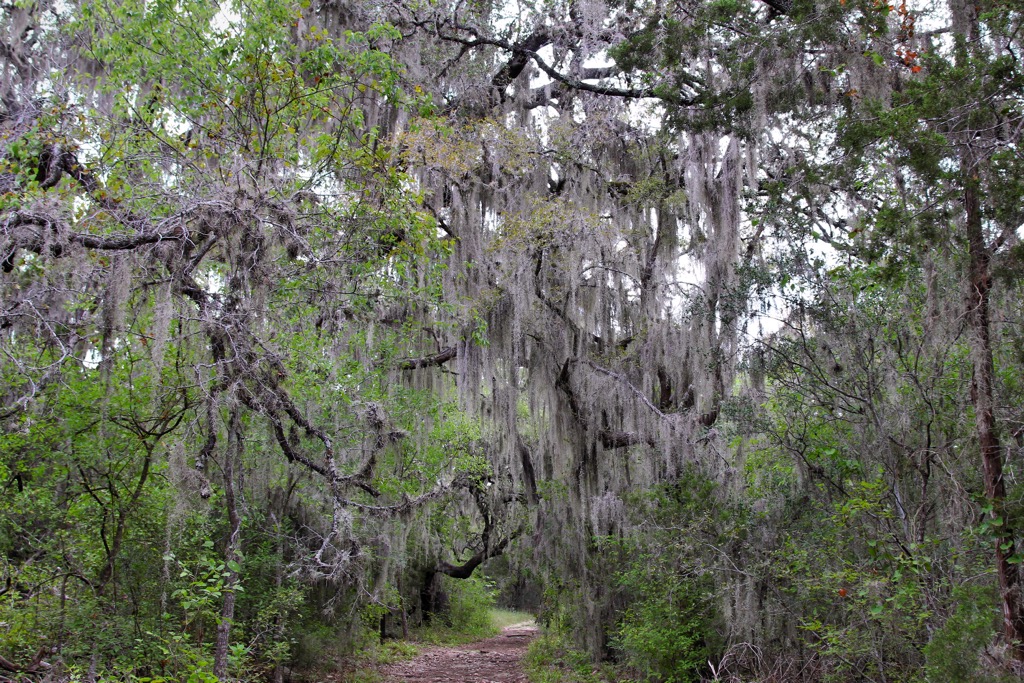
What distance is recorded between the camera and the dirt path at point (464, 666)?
1109 centimetres

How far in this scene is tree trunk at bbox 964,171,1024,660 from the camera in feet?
14.7

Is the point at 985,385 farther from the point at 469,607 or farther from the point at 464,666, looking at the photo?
the point at 469,607

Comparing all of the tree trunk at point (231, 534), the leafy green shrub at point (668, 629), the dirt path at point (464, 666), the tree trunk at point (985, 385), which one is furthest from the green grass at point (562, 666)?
the tree trunk at point (985, 385)

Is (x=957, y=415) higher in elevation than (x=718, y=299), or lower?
lower

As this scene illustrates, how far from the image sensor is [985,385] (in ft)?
15.2

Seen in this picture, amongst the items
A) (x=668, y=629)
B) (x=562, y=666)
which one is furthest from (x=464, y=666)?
(x=668, y=629)

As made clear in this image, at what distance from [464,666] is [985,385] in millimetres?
10300

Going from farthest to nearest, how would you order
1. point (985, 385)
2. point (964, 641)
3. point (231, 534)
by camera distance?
point (231, 534) < point (985, 385) < point (964, 641)

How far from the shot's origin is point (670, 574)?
25.9ft

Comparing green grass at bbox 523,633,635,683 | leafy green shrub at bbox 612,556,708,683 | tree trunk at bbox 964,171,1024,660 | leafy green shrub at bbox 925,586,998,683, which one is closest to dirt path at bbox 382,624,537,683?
green grass at bbox 523,633,635,683

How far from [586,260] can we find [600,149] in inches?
62.9

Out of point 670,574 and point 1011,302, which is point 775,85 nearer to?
point 1011,302

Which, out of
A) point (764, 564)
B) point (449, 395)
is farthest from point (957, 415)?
point (449, 395)

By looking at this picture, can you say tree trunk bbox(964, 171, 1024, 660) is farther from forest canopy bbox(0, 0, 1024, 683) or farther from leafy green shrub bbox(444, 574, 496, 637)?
leafy green shrub bbox(444, 574, 496, 637)
